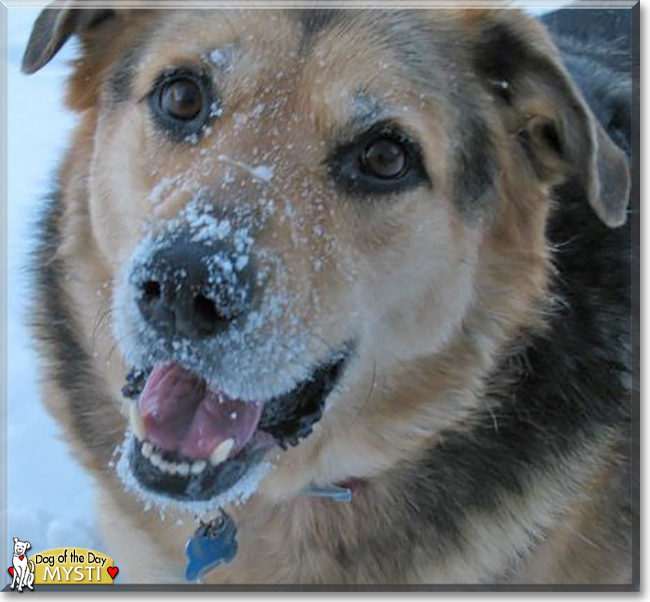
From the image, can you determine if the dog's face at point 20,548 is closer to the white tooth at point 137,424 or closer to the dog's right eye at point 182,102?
the white tooth at point 137,424

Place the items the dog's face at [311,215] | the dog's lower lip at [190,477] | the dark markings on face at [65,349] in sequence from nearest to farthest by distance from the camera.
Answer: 1. the dog's face at [311,215]
2. the dog's lower lip at [190,477]
3. the dark markings on face at [65,349]

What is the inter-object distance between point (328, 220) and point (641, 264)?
1.30m

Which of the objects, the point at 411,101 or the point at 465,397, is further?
the point at 465,397

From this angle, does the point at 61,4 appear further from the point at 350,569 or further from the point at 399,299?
the point at 350,569

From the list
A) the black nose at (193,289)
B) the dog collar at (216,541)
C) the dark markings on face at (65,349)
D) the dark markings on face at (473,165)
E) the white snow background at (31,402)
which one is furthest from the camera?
the white snow background at (31,402)

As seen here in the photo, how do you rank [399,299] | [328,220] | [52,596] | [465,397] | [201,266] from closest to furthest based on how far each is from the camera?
[201,266] → [328,220] → [399,299] → [465,397] → [52,596]

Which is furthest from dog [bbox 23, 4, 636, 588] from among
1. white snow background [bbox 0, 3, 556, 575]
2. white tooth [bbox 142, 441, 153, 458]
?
white snow background [bbox 0, 3, 556, 575]

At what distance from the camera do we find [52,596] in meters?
2.98

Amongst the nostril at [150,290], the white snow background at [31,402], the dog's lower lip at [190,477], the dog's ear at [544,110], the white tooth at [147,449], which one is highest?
the dog's ear at [544,110]

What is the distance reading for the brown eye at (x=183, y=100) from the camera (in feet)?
8.12

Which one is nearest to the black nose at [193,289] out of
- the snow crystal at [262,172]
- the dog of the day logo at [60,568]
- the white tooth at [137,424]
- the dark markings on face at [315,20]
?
the snow crystal at [262,172]

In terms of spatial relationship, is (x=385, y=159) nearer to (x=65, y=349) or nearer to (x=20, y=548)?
(x=65, y=349)

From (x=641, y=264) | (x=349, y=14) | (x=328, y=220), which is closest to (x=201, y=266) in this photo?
(x=328, y=220)

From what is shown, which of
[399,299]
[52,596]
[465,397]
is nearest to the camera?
[399,299]
